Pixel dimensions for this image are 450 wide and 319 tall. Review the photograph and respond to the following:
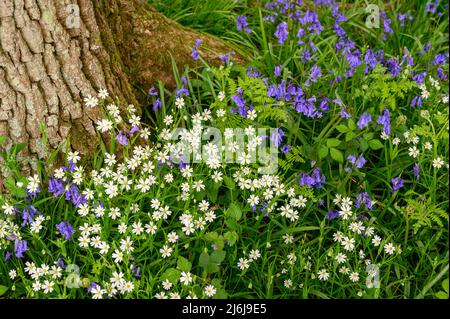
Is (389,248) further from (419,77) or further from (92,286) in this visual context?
(92,286)

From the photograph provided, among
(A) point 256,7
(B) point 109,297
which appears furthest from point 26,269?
(A) point 256,7

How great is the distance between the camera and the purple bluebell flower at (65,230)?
2.76 meters

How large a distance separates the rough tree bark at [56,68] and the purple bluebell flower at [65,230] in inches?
17.4

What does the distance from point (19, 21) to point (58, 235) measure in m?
1.00

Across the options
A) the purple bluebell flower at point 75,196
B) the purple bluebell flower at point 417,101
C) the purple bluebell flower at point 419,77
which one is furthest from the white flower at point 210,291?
the purple bluebell flower at point 419,77

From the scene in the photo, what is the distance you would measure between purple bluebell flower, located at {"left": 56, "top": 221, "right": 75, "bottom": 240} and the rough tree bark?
1.45ft

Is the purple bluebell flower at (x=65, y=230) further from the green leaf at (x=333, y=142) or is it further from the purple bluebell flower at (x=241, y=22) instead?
the purple bluebell flower at (x=241, y=22)

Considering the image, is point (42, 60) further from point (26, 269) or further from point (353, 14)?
point (353, 14)

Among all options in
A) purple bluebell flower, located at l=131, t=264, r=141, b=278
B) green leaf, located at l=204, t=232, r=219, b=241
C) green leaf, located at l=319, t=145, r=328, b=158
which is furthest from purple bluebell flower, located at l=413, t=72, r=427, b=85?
purple bluebell flower, located at l=131, t=264, r=141, b=278

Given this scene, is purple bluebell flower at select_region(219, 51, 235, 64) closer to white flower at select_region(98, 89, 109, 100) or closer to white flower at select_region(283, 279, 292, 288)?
white flower at select_region(98, 89, 109, 100)

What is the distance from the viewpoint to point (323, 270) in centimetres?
288

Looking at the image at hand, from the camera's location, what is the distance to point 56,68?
9.87 feet

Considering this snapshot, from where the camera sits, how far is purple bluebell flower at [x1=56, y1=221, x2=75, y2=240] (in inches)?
109

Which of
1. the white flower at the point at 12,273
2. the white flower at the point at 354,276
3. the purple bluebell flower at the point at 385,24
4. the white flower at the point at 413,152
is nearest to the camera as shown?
the white flower at the point at 12,273
